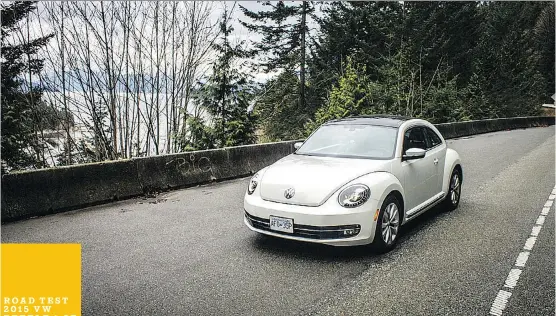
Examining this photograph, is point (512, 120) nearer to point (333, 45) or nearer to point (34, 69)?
point (333, 45)

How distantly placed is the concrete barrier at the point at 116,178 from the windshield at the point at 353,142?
3574 millimetres

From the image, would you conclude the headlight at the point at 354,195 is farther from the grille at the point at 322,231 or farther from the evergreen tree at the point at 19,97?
the evergreen tree at the point at 19,97

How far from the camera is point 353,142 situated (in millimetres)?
5883

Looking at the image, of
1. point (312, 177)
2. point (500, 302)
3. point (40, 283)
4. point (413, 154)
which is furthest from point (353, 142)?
point (40, 283)

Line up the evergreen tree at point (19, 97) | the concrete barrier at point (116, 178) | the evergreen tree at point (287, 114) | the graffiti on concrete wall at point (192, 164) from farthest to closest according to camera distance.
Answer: the evergreen tree at point (287, 114) < the evergreen tree at point (19, 97) < the graffiti on concrete wall at point (192, 164) < the concrete barrier at point (116, 178)

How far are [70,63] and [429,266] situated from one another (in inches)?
348

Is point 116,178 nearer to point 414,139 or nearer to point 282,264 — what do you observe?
point 282,264

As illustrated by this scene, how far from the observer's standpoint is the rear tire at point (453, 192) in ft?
22.7

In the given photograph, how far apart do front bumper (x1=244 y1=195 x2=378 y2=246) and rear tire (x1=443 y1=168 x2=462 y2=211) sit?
2716mm

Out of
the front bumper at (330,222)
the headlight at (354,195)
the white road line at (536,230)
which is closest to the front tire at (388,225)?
the front bumper at (330,222)

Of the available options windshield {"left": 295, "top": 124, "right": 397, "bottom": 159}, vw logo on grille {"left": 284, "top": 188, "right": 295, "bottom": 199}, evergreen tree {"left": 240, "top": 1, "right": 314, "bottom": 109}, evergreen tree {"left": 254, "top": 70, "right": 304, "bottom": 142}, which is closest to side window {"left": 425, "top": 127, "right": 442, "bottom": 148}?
windshield {"left": 295, "top": 124, "right": 397, "bottom": 159}

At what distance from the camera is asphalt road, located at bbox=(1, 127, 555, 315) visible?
3.74m

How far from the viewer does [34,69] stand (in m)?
9.62

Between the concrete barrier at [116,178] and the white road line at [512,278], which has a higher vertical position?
the concrete barrier at [116,178]
